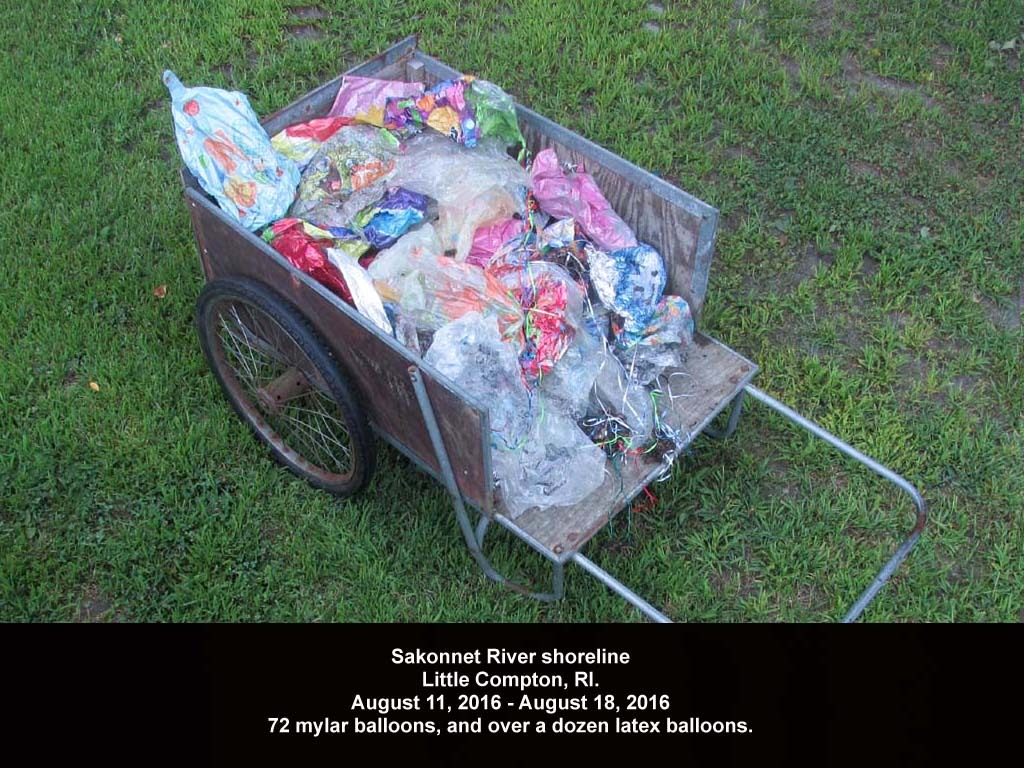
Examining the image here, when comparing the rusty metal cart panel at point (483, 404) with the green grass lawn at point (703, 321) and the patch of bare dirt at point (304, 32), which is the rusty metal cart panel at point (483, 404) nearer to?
the green grass lawn at point (703, 321)

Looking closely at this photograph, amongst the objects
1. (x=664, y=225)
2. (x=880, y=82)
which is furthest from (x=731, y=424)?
(x=880, y=82)

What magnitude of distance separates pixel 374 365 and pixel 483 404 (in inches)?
17.7

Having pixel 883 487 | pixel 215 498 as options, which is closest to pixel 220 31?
pixel 215 498

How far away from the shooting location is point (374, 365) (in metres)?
3.04

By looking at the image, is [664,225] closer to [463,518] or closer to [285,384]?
[463,518]

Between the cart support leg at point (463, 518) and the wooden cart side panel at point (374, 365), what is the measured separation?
20 mm

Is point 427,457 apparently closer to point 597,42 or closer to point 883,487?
point 883,487

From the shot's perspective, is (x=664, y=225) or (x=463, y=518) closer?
Result: (x=463, y=518)

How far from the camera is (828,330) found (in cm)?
420

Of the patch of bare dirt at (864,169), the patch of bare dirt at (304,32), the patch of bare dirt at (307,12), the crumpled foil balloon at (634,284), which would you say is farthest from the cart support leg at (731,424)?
the patch of bare dirt at (307,12)

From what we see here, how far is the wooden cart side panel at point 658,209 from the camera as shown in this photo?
332 cm

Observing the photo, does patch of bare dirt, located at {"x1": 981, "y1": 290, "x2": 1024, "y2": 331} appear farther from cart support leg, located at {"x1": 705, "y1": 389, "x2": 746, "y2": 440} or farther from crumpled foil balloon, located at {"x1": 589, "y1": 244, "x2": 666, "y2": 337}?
crumpled foil balloon, located at {"x1": 589, "y1": 244, "x2": 666, "y2": 337}

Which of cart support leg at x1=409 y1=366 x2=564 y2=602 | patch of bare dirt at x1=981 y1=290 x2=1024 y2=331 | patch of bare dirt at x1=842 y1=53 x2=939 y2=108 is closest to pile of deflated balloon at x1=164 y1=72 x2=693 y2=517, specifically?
cart support leg at x1=409 y1=366 x2=564 y2=602

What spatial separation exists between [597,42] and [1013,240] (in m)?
2.12
